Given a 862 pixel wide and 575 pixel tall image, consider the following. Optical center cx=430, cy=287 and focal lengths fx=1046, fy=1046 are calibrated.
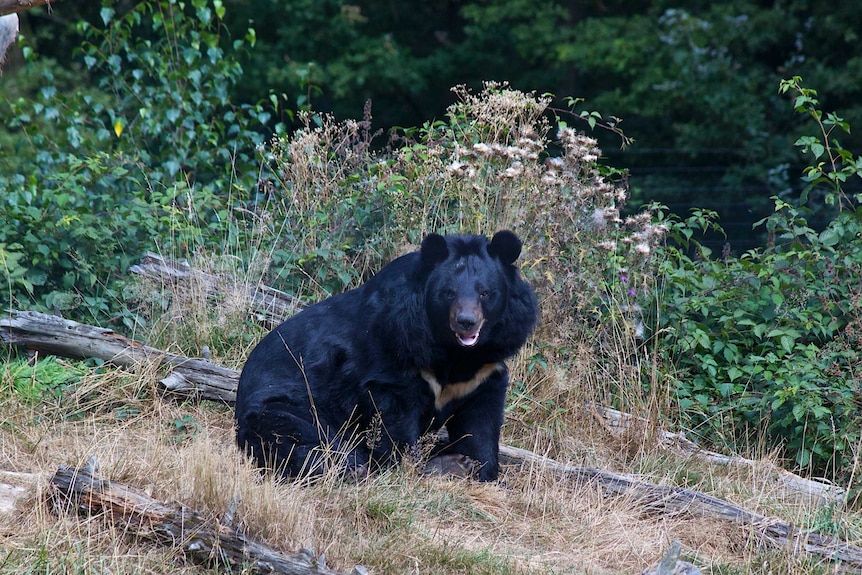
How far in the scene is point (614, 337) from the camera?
621cm

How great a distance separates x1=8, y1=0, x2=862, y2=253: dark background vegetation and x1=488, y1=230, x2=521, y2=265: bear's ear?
27.9 ft

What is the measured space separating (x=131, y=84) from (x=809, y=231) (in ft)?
21.4

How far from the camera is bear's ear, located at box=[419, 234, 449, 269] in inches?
197

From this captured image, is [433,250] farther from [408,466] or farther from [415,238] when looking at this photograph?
[415,238]

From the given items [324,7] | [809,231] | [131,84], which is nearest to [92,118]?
[131,84]

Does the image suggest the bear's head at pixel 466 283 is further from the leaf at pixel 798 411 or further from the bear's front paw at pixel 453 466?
the leaf at pixel 798 411

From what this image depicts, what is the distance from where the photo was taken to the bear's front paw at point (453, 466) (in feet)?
17.0

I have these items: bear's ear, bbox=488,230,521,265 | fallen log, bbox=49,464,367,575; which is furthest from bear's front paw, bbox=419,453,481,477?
fallen log, bbox=49,464,367,575

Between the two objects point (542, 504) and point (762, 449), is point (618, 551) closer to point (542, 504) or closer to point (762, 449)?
point (542, 504)

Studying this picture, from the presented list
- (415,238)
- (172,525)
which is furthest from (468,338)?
(415,238)

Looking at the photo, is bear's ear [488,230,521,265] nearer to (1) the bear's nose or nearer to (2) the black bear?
(2) the black bear

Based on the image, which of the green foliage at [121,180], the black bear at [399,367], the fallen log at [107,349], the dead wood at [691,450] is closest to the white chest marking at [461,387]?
the black bear at [399,367]

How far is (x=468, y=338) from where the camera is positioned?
16.3ft

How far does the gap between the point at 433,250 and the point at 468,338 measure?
1.53 feet
